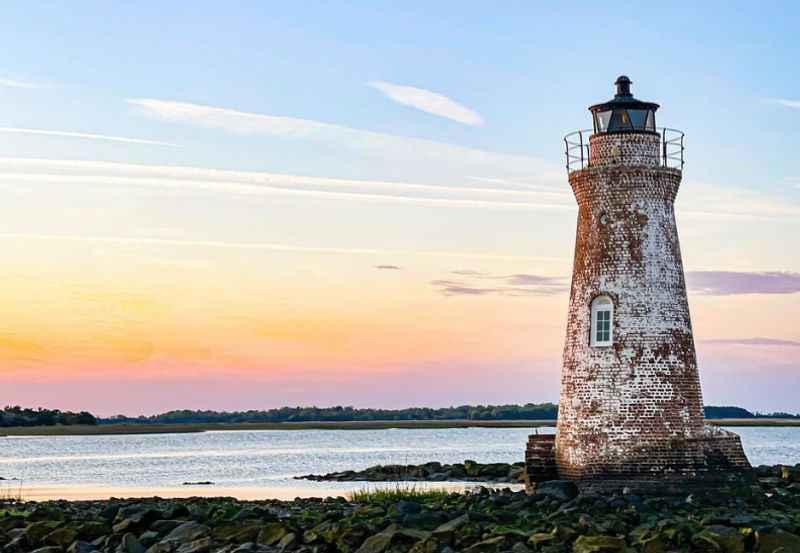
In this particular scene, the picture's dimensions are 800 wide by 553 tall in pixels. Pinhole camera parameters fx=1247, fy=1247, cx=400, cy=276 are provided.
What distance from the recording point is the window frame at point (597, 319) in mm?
24500

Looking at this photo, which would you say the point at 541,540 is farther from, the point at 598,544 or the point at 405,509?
the point at 405,509

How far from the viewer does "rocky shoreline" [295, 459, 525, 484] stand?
36812 mm

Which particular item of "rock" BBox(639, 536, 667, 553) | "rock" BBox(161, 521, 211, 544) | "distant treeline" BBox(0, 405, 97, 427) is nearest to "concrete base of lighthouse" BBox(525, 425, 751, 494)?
"rock" BBox(639, 536, 667, 553)

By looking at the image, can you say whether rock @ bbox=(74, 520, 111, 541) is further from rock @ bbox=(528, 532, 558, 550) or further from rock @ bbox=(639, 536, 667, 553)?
rock @ bbox=(639, 536, 667, 553)

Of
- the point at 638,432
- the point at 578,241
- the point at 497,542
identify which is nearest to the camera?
the point at 497,542

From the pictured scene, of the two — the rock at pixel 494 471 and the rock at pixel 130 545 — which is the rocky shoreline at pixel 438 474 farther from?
the rock at pixel 130 545

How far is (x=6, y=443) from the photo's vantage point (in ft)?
256

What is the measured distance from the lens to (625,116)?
2523cm

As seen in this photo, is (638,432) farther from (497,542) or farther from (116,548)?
(116,548)

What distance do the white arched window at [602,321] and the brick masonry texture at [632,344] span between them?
0.11m

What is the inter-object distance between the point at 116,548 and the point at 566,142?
1278cm

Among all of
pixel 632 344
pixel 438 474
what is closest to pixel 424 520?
pixel 632 344

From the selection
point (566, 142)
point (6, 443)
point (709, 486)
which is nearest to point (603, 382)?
point (709, 486)

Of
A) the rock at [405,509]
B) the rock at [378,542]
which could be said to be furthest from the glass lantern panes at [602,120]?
the rock at [378,542]
